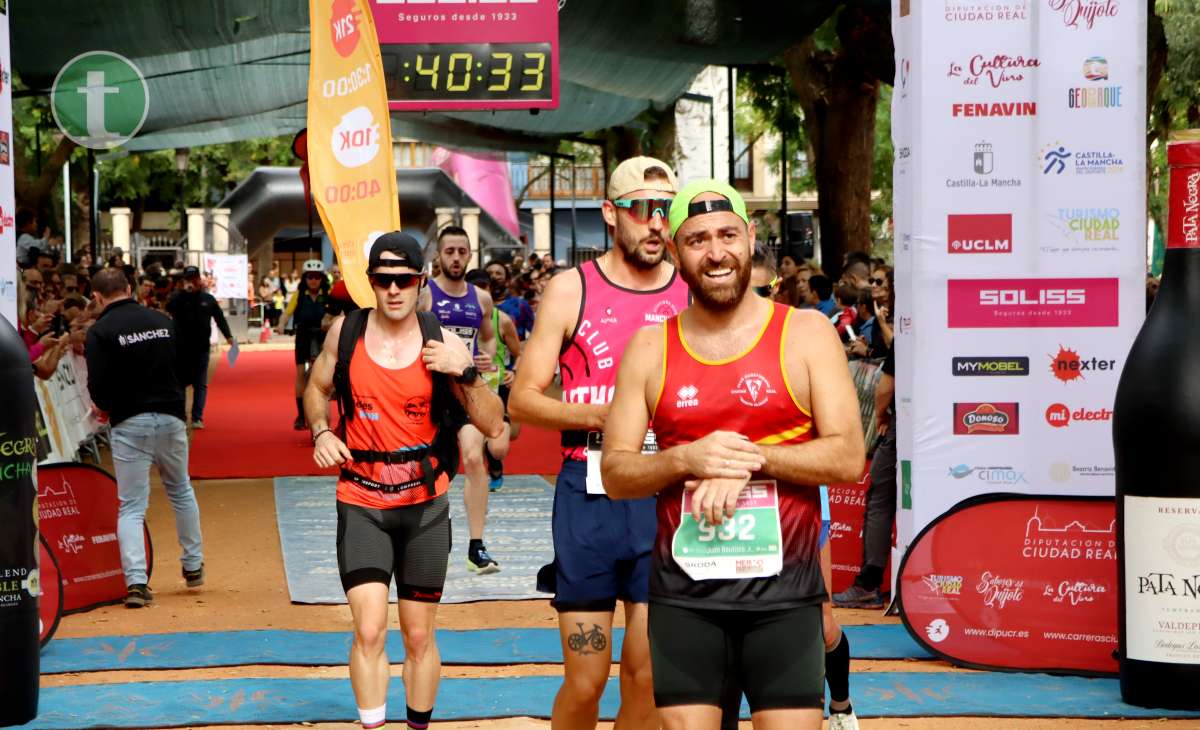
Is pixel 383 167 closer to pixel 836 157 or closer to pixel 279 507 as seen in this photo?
pixel 279 507

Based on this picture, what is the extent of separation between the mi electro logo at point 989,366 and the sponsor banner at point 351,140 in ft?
10.7

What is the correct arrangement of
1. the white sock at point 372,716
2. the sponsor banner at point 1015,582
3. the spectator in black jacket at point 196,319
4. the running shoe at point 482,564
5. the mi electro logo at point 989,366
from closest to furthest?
the white sock at point 372,716 → the sponsor banner at point 1015,582 → the mi electro logo at point 989,366 → the running shoe at point 482,564 → the spectator in black jacket at point 196,319

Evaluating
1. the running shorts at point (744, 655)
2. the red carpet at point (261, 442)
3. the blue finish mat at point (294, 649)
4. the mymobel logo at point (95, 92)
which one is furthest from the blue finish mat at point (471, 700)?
the red carpet at point (261, 442)

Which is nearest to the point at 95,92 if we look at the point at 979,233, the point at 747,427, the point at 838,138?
the point at 838,138

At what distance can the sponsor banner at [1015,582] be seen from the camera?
8.37m

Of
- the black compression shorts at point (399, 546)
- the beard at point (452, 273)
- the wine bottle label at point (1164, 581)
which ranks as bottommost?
the wine bottle label at point (1164, 581)

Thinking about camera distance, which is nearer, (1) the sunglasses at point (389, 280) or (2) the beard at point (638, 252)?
(2) the beard at point (638, 252)

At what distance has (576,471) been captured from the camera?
573cm

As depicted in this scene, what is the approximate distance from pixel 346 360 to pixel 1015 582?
3764 millimetres

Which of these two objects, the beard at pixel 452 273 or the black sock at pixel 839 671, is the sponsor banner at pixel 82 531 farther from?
the black sock at pixel 839 671

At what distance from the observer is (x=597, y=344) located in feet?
18.8

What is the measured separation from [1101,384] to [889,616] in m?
1.91

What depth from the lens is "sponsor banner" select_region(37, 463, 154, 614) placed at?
33.2 ft

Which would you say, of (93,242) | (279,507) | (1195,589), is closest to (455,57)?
(279,507)
